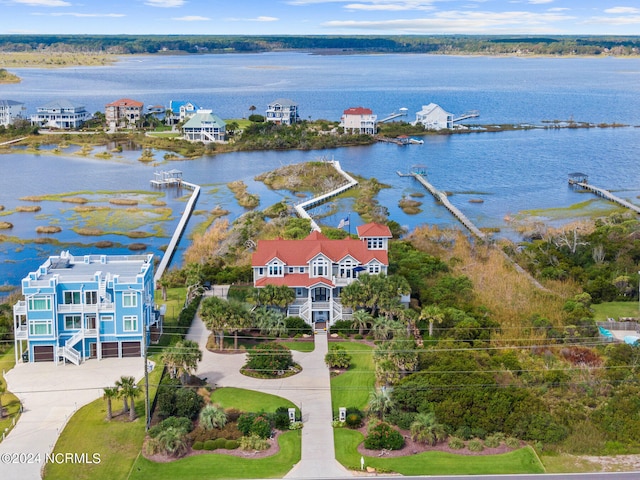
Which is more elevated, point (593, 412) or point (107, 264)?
point (107, 264)

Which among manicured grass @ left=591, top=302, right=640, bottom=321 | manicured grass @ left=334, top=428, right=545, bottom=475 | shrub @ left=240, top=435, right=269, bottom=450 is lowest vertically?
manicured grass @ left=334, top=428, right=545, bottom=475

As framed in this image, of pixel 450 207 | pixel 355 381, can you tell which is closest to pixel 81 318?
pixel 355 381

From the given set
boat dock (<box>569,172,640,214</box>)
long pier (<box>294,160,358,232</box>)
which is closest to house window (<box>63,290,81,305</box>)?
long pier (<box>294,160,358,232</box>)

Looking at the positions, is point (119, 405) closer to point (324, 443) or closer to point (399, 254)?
point (324, 443)

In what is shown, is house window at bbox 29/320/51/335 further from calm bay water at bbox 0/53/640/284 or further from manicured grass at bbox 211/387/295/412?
calm bay water at bbox 0/53/640/284

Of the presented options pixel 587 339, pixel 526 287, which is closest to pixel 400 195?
pixel 526 287

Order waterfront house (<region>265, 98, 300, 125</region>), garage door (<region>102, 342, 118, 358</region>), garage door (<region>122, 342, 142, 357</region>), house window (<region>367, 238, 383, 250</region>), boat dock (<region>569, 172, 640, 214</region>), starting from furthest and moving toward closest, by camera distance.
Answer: waterfront house (<region>265, 98, 300, 125</region>), boat dock (<region>569, 172, 640, 214</region>), house window (<region>367, 238, 383, 250</region>), garage door (<region>122, 342, 142, 357</region>), garage door (<region>102, 342, 118, 358</region>)
